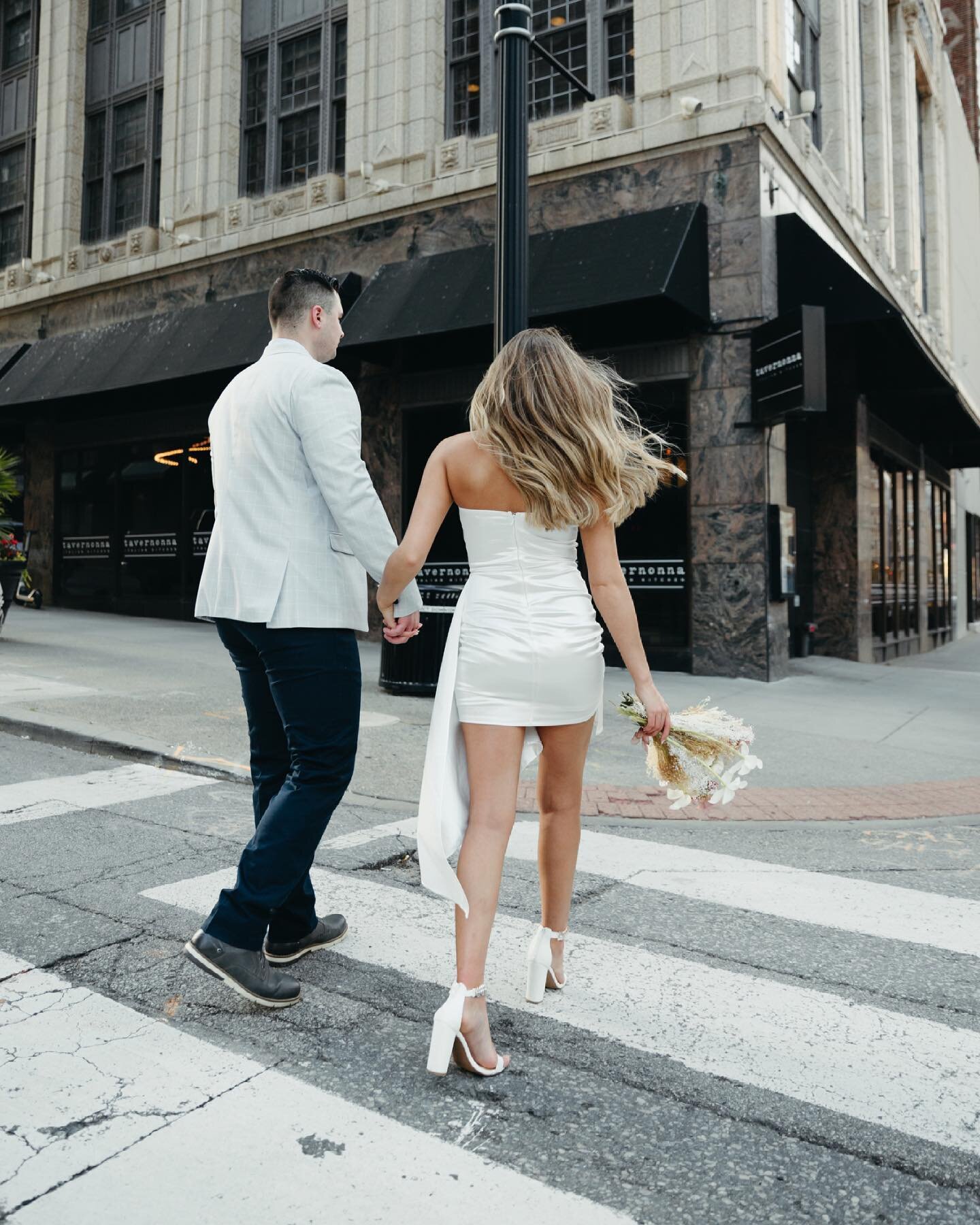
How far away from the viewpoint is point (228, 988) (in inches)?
120

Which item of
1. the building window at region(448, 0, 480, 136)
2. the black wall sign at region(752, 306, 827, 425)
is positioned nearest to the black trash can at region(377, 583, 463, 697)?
the black wall sign at region(752, 306, 827, 425)

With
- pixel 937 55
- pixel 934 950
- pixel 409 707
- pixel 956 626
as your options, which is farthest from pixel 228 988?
pixel 937 55

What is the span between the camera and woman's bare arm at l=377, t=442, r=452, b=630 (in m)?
2.73

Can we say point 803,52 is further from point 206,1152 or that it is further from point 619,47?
point 206,1152

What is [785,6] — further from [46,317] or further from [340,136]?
[46,317]

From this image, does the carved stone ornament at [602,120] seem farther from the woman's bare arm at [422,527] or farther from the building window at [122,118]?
the woman's bare arm at [422,527]

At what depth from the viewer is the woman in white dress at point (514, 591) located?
267 cm

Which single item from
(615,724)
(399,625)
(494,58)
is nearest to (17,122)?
(494,58)

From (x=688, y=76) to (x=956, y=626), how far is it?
18304mm

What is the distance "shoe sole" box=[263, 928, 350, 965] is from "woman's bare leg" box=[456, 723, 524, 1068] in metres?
0.84

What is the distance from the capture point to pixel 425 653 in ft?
30.4

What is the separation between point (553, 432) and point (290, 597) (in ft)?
2.98

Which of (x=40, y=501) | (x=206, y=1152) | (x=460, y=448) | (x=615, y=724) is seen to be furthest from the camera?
(x=40, y=501)

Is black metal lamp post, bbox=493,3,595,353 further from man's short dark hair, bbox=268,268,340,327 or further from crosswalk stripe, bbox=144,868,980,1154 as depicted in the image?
crosswalk stripe, bbox=144,868,980,1154
